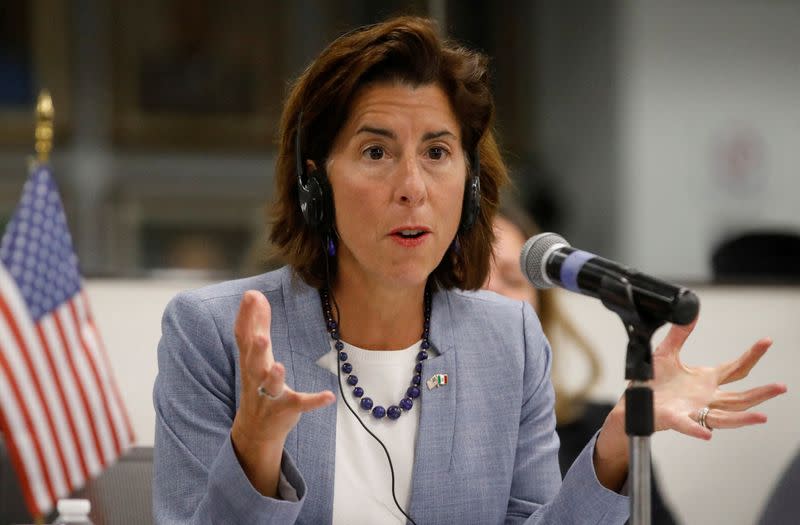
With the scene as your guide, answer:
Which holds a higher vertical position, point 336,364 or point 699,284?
point 336,364

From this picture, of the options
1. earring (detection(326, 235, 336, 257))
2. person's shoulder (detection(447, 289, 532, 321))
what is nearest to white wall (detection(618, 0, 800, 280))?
person's shoulder (detection(447, 289, 532, 321))

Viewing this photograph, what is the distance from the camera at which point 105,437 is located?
1928 millimetres

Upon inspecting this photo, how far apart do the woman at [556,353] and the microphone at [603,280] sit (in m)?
1.15

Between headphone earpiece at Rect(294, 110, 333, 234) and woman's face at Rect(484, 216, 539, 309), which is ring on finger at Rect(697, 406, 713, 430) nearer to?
headphone earpiece at Rect(294, 110, 333, 234)

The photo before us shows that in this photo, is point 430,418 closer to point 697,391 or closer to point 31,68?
point 697,391

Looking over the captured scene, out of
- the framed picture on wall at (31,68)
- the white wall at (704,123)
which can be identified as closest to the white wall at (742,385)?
the white wall at (704,123)

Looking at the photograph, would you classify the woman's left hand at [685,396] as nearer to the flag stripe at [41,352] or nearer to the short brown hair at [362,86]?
the short brown hair at [362,86]

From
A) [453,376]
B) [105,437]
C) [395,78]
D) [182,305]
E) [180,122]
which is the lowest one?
[180,122]

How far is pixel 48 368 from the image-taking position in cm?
183

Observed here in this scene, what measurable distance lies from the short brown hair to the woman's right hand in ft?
1.38

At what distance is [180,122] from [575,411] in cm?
498

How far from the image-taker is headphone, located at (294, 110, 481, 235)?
1.55 m

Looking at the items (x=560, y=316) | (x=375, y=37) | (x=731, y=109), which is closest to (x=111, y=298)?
(x=560, y=316)

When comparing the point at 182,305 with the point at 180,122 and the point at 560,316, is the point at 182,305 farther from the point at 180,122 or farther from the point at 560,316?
the point at 180,122
